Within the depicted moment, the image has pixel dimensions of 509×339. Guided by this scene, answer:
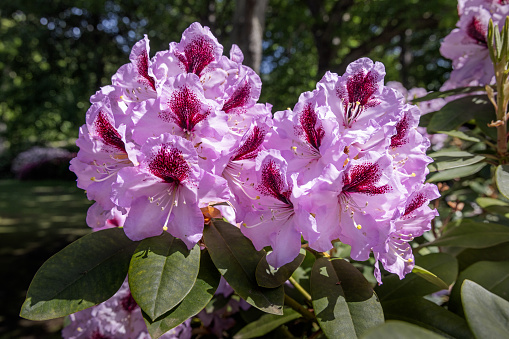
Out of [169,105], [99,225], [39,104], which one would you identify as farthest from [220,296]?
[39,104]

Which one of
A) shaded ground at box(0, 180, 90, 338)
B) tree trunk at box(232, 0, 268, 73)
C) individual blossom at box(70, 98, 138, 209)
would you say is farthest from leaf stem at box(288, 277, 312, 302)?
tree trunk at box(232, 0, 268, 73)

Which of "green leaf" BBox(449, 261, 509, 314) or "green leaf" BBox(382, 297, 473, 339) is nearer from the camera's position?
"green leaf" BBox(382, 297, 473, 339)

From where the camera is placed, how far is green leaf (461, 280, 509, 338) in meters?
0.56

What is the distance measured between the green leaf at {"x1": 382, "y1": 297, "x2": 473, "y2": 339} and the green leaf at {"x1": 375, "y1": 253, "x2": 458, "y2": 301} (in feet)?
0.19

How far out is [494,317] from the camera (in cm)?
59

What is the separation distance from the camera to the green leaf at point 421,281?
37.7 inches

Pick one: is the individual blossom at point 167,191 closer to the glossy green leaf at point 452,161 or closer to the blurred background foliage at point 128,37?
the glossy green leaf at point 452,161

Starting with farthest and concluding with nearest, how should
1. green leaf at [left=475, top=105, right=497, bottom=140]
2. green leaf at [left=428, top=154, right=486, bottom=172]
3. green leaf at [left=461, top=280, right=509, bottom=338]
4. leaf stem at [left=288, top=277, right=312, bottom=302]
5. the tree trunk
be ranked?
the tree trunk < green leaf at [left=475, top=105, right=497, bottom=140] < green leaf at [left=428, top=154, right=486, bottom=172] < leaf stem at [left=288, top=277, right=312, bottom=302] < green leaf at [left=461, top=280, right=509, bottom=338]

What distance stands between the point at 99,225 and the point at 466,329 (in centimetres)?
78

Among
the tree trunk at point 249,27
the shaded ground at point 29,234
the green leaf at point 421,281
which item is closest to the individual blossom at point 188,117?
the green leaf at point 421,281

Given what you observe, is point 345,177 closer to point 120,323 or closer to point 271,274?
point 271,274

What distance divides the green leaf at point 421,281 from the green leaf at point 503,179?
234 mm

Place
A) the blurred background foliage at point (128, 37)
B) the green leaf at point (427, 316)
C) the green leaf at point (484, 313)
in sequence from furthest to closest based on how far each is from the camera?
1. the blurred background foliage at point (128, 37)
2. the green leaf at point (427, 316)
3. the green leaf at point (484, 313)

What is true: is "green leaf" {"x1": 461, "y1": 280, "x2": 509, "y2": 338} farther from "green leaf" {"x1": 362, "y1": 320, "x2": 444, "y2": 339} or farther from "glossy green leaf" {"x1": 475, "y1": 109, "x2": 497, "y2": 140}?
"glossy green leaf" {"x1": 475, "y1": 109, "x2": 497, "y2": 140}
